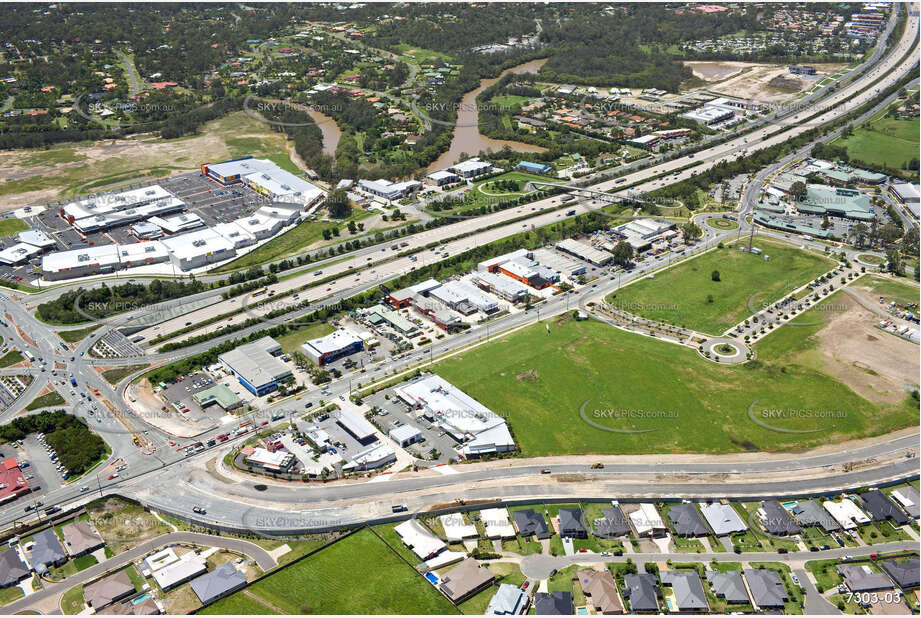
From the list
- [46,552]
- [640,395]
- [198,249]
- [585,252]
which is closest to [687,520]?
[640,395]

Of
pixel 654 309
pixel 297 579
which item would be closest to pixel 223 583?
pixel 297 579

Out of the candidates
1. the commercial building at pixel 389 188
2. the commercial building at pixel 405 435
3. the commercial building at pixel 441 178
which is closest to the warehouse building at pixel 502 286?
the commercial building at pixel 405 435

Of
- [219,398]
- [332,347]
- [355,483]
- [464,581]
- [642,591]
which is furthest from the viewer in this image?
[332,347]

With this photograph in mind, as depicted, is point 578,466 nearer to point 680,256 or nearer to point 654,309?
point 654,309

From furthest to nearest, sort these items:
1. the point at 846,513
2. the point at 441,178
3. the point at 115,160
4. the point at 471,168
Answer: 1. the point at 115,160
2. the point at 471,168
3. the point at 441,178
4. the point at 846,513

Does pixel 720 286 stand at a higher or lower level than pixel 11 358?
lower

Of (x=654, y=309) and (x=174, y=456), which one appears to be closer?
(x=174, y=456)

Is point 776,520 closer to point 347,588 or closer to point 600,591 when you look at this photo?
point 600,591
